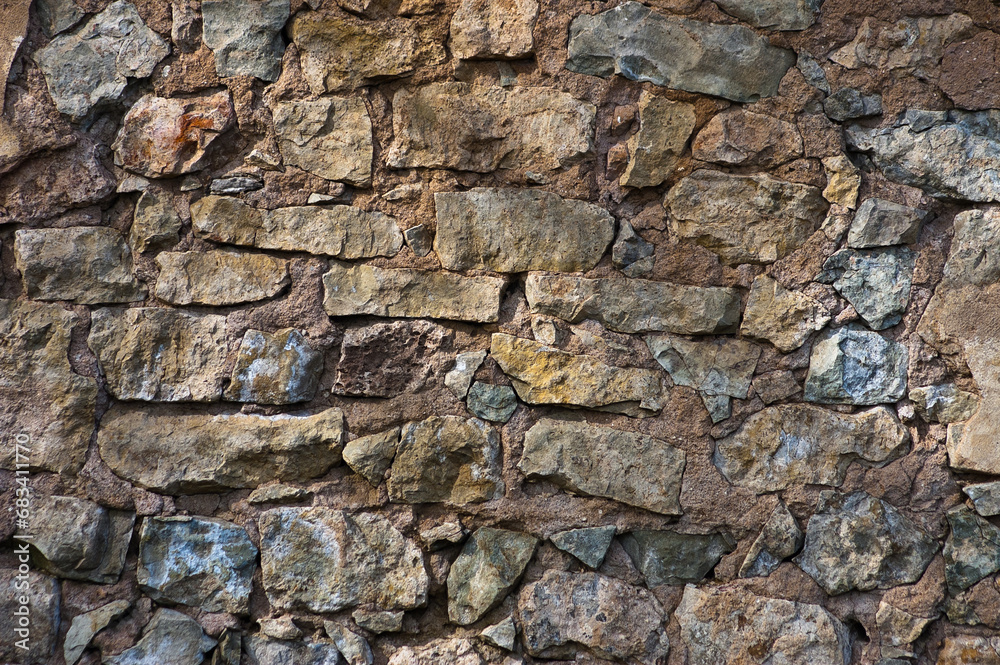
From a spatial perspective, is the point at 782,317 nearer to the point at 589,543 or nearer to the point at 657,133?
the point at 657,133

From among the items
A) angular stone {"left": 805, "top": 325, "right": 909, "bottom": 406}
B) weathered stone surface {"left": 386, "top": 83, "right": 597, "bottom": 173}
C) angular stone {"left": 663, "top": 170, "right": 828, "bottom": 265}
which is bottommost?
Result: angular stone {"left": 805, "top": 325, "right": 909, "bottom": 406}

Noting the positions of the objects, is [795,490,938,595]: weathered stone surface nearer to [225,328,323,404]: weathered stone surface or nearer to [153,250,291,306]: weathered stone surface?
[225,328,323,404]: weathered stone surface

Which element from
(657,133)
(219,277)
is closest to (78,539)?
(219,277)

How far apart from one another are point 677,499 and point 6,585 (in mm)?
1687

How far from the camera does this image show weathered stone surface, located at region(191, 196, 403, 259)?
70.7 inches

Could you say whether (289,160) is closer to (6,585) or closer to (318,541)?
(318,541)

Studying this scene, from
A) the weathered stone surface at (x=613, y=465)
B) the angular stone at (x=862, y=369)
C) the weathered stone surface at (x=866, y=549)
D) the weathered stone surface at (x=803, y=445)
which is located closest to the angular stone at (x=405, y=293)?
the weathered stone surface at (x=613, y=465)

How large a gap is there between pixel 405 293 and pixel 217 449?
620mm

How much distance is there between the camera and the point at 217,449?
1.77 metres

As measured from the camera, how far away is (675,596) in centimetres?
174

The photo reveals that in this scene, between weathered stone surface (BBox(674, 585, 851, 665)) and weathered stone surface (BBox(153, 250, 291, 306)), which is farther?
weathered stone surface (BBox(153, 250, 291, 306))

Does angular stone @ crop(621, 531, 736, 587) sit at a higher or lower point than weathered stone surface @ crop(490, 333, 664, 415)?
lower

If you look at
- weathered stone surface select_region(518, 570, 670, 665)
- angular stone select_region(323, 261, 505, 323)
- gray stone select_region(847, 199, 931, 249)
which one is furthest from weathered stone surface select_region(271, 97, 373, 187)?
gray stone select_region(847, 199, 931, 249)

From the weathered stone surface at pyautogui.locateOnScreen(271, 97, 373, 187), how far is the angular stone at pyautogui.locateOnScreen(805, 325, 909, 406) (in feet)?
4.11
